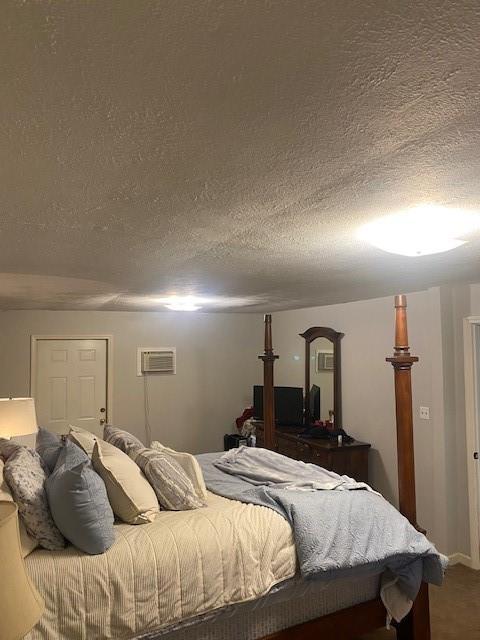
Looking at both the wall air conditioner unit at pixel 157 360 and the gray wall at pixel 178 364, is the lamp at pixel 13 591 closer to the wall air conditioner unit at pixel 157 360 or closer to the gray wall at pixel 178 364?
the gray wall at pixel 178 364

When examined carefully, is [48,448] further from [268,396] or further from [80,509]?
[268,396]

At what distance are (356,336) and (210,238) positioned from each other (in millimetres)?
3212

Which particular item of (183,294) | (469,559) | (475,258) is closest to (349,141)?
(475,258)

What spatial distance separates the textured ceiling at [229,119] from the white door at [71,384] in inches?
154

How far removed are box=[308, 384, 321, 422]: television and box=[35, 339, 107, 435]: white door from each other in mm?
2568

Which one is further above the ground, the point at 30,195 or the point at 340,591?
the point at 30,195

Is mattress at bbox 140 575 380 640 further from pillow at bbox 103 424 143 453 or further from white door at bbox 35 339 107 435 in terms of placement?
white door at bbox 35 339 107 435

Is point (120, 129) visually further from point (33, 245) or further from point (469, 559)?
point (469, 559)

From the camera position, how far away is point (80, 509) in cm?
223

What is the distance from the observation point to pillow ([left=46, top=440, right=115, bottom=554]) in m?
2.20

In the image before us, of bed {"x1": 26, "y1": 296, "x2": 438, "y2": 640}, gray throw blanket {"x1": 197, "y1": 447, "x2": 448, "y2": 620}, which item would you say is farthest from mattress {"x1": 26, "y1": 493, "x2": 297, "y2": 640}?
gray throw blanket {"x1": 197, "y1": 447, "x2": 448, "y2": 620}

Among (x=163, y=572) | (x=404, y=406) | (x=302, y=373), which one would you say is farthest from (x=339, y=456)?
(x=163, y=572)

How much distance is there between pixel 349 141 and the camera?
1.18 m

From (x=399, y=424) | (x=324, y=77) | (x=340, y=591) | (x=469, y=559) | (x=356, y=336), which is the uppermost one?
(x=324, y=77)
